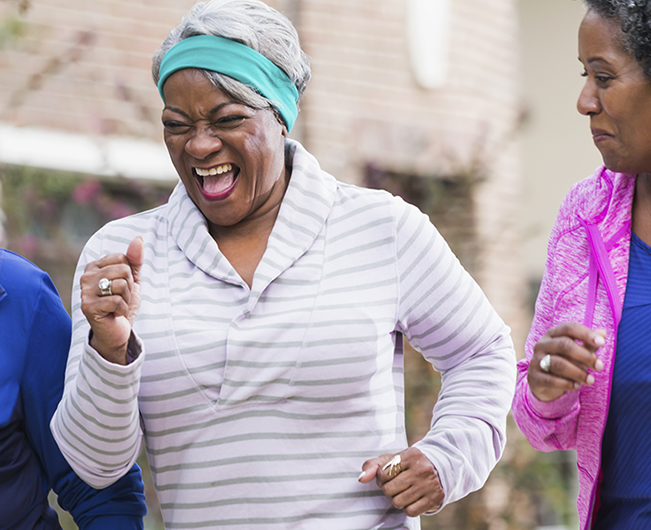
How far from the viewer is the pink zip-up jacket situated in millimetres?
2094

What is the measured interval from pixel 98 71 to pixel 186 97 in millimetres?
2660

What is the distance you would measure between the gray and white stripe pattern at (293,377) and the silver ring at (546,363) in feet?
1.09

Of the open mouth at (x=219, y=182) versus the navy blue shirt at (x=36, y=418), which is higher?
the open mouth at (x=219, y=182)

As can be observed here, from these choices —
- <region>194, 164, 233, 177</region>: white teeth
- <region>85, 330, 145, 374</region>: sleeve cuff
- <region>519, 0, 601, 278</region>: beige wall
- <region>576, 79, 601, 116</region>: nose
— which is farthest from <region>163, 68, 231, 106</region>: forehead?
<region>519, 0, 601, 278</region>: beige wall

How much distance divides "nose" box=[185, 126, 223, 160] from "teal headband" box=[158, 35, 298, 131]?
14 cm

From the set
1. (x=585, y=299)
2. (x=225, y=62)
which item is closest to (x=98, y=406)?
(x=225, y=62)

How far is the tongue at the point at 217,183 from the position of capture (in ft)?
7.41

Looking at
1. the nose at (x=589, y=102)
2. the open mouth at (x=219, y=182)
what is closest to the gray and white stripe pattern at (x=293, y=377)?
the open mouth at (x=219, y=182)

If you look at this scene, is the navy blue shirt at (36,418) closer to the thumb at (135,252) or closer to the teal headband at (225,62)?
the thumb at (135,252)

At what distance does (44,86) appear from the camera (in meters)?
4.56

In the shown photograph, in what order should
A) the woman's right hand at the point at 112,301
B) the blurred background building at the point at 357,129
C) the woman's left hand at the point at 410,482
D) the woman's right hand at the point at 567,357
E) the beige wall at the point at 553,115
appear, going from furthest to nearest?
the beige wall at the point at 553,115
the blurred background building at the point at 357,129
the woman's left hand at the point at 410,482
the woman's right hand at the point at 112,301
the woman's right hand at the point at 567,357

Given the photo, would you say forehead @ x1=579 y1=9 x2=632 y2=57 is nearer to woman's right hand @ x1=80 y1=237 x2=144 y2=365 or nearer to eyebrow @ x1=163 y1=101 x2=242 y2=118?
eyebrow @ x1=163 y1=101 x2=242 y2=118

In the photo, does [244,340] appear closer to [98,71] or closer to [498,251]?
[98,71]

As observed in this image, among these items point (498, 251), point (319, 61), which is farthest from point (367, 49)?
point (498, 251)
